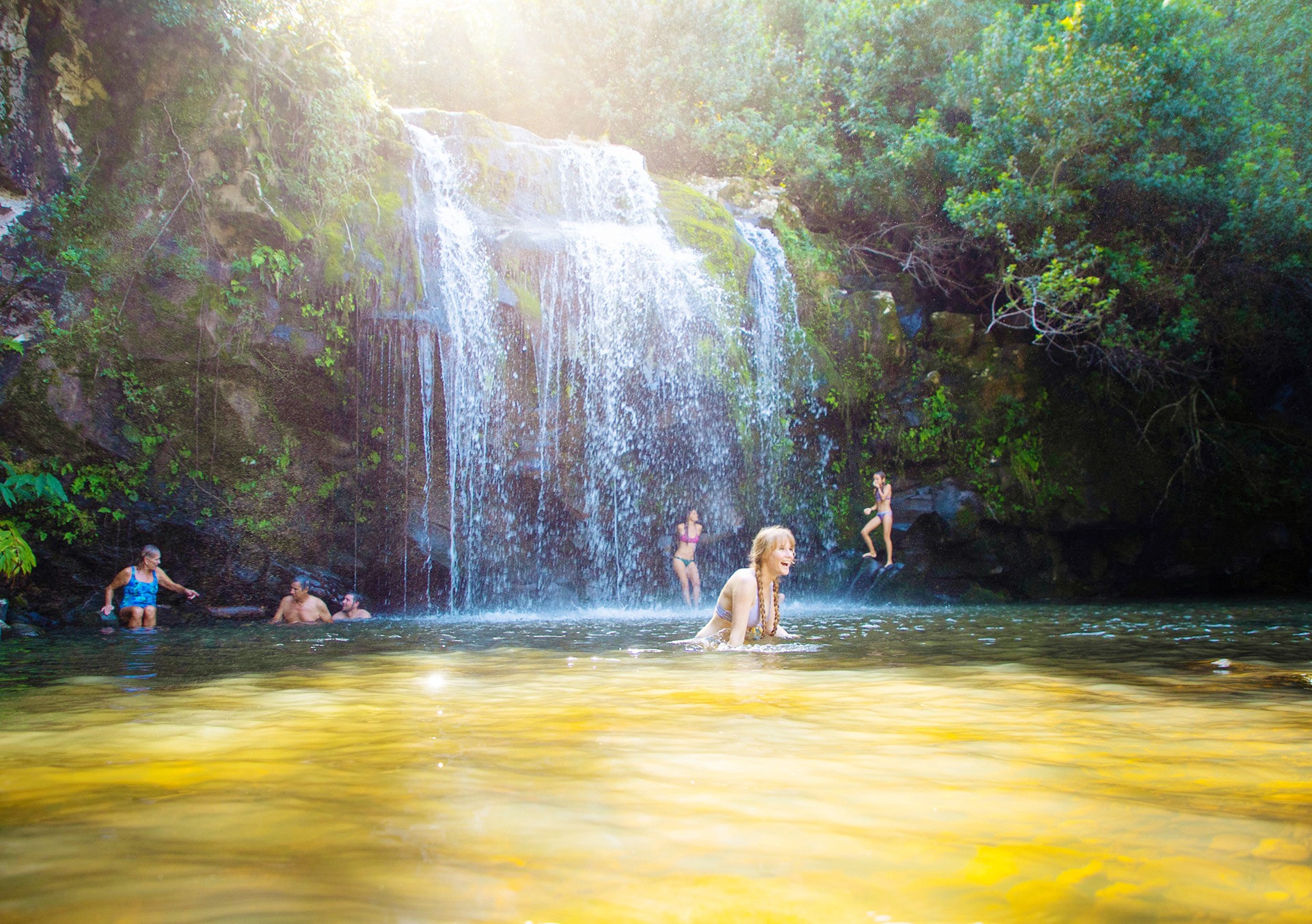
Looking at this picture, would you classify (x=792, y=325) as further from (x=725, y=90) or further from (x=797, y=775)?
(x=797, y=775)

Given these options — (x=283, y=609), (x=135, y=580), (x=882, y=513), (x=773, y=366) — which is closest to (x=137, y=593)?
(x=135, y=580)

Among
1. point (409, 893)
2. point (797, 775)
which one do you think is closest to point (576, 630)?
point (797, 775)

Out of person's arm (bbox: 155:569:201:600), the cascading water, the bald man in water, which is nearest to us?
person's arm (bbox: 155:569:201:600)

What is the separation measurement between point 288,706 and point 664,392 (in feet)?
31.8

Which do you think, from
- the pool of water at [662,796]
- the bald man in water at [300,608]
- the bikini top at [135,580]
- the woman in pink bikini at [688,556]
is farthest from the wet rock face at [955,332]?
the bikini top at [135,580]

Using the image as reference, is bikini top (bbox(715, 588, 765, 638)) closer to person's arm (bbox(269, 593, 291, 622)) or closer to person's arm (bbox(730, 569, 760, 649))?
person's arm (bbox(730, 569, 760, 649))

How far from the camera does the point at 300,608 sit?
1098cm

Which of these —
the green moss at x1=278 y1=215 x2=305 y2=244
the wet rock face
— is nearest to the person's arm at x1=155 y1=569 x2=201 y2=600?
the green moss at x1=278 y1=215 x2=305 y2=244

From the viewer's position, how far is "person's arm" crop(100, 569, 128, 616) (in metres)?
9.88

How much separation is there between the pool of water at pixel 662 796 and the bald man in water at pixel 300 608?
18.3 feet

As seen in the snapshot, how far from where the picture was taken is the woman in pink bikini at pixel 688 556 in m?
13.3

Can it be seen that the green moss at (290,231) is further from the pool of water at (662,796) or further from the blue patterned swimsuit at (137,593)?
the pool of water at (662,796)

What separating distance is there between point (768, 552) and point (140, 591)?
26.4ft

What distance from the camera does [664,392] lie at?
13.3 metres
